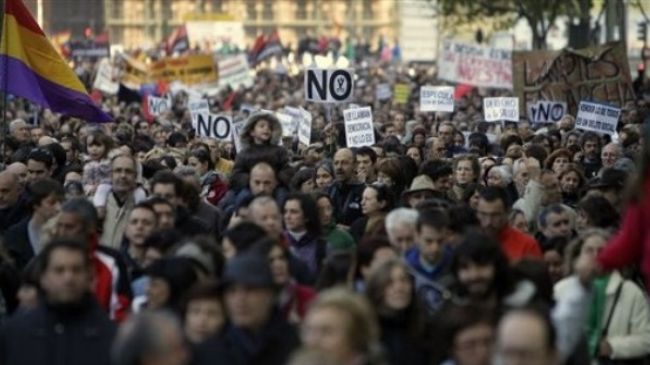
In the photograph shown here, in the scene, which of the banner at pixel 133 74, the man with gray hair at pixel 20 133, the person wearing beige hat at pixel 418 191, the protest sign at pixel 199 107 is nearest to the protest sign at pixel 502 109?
the protest sign at pixel 199 107

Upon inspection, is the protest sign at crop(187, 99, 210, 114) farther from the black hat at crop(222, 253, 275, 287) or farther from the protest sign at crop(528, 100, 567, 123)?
the black hat at crop(222, 253, 275, 287)

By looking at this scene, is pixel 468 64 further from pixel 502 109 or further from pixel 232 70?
pixel 502 109

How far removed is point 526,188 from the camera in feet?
55.3

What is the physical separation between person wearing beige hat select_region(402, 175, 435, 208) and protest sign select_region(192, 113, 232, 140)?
9468 mm

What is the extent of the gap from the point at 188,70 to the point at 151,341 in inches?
1408

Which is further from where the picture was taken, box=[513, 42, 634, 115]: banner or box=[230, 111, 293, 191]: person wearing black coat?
box=[513, 42, 634, 115]: banner

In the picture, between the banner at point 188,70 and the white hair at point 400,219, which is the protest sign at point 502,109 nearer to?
the banner at point 188,70

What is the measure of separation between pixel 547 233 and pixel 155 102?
67.4ft

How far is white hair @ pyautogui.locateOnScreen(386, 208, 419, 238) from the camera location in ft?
40.2

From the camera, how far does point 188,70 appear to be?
43.8 m

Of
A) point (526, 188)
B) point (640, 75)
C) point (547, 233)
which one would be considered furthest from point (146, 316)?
point (640, 75)

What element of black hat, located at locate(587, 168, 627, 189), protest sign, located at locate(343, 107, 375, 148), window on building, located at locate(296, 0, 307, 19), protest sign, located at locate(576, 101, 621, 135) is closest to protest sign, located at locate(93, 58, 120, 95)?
protest sign, located at locate(576, 101, 621, 135)

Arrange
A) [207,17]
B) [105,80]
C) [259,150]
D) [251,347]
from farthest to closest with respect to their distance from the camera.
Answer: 1. [207,17]
2. [105,80]
3. [259,150]
4. [251,347]

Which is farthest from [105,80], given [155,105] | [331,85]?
[331,85]
